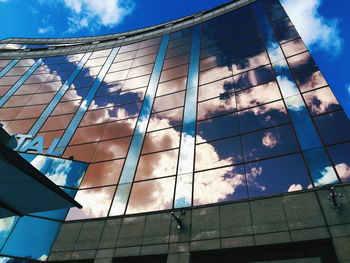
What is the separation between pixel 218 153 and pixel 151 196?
17.3 feet

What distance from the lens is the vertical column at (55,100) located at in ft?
91.4

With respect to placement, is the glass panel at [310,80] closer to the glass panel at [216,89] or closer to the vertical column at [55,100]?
the glass panel at [216,89]

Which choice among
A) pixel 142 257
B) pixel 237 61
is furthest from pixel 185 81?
pixel 142 257

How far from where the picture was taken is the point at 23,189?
10.8m

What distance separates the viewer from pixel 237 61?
24.9m

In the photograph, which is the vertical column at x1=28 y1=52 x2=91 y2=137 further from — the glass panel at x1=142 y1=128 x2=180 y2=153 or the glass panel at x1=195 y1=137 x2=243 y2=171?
the glass panel at x1=195 y1=137 x2=243 y2=171

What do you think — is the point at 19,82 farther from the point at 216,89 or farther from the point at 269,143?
the point at 269,143

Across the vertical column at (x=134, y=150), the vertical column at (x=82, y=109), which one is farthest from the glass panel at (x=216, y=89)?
the vertical column at (x=82, y=109)

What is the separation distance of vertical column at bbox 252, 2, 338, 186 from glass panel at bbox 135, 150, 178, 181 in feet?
27.1

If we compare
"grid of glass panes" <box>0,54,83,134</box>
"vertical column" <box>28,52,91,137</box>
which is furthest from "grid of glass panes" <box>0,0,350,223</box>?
"vertical column" <box>28,52,91,137</box>

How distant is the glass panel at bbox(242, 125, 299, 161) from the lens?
1595cm

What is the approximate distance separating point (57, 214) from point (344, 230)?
1673 cm

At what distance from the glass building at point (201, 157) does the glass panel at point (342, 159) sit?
47 mm

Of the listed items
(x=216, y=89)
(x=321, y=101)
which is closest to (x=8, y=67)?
(x=216, y=89)
